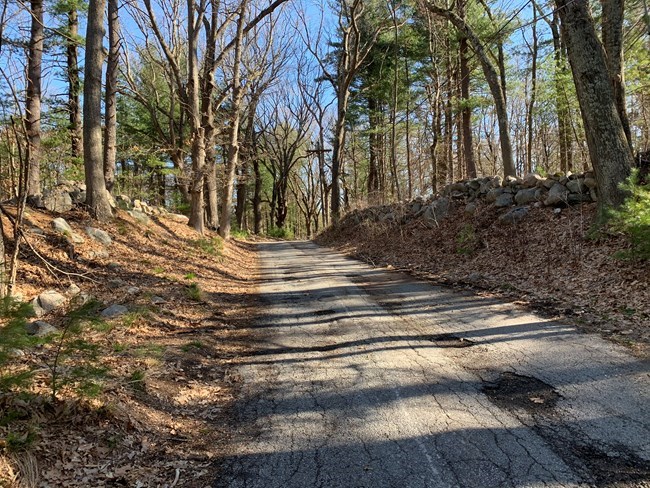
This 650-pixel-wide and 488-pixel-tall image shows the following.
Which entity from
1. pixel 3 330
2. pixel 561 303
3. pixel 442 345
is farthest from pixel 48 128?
pixel 561 303

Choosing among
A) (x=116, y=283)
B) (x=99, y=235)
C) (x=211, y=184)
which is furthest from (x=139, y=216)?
(x=211, y=184)

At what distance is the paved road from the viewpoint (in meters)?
Result: 2.69

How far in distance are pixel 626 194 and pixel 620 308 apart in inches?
A: 114

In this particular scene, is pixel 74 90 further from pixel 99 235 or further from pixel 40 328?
pixel 40 328

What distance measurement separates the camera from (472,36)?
12867 millimetres

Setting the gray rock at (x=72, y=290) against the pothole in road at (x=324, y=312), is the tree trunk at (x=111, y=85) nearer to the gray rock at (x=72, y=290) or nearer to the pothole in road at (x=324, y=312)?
the gray rock at (x=72, y=290)

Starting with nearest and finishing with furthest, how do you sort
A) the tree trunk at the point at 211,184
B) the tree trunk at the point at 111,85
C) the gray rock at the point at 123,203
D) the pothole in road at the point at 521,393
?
the pothole in road at the point at 521,393 → the gray rock at the point at 123,203 → the tree trunk at the point at 111,85 → the tree trunk at the point at 211,184

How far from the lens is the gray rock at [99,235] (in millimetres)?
8430

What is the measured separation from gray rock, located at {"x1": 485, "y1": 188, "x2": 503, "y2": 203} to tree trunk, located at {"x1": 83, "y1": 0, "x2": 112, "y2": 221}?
33.4 feet

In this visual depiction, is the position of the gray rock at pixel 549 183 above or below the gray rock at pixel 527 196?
above

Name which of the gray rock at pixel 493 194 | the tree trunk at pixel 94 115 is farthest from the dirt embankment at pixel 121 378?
the gray rock at pixel 493 194

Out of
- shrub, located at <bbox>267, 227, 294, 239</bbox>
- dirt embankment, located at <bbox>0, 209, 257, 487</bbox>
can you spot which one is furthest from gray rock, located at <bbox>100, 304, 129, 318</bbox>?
shrub, located at <bbox>267, 227, 294, 239</bbox>

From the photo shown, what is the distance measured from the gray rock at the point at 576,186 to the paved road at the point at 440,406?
15.5 feet

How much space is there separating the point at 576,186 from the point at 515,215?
1.47 metres
